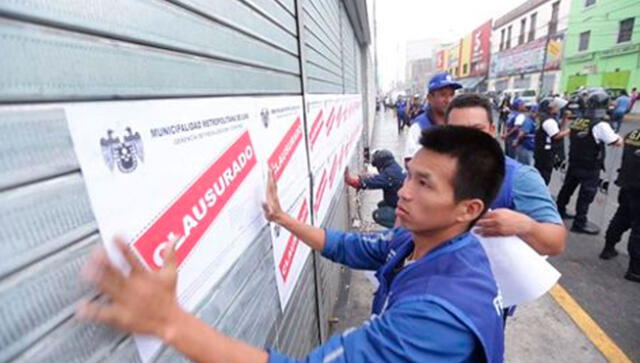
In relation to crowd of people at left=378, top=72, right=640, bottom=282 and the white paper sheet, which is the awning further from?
the white paper sheet

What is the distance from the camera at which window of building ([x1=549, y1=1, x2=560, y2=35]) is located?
37.0m

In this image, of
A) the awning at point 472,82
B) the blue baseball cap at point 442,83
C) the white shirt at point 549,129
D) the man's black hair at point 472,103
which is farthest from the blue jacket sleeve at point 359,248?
the awning at point 472,82

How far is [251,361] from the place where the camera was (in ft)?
3.17

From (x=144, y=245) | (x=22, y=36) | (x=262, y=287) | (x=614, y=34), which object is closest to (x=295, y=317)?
(x=262, y=287)

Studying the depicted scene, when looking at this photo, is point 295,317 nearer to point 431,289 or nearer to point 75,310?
point 431,289

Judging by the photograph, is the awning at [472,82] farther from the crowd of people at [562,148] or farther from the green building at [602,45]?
the crowd of people at [562,148]

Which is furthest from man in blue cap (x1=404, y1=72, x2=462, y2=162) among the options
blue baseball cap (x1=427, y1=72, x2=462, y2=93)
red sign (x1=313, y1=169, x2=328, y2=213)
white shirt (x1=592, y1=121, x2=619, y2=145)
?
white shirt (x1=592, y1=121, x2=619, y2=145)

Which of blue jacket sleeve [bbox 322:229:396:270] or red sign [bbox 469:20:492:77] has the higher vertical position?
red sign [bbox 469:20:492:77]

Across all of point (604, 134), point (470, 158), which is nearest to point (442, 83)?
point (470, 158)

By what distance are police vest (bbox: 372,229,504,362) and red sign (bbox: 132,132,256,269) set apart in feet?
2.04

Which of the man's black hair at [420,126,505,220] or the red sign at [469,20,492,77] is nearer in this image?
the man's black hair at [420,126,505,220]

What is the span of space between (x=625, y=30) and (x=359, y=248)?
1369 inches

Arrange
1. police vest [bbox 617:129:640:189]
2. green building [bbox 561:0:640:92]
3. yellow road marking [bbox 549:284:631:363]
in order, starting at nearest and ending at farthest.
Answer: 1. yellow road marking [bbox 549:284:631:363]
2. police vest [bbox 617:129:640:189]
3. green building [bbox 561:0:640:92]

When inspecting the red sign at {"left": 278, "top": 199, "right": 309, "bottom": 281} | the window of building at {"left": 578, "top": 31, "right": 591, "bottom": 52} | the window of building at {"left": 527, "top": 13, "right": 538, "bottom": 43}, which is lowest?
the red sign at {"left": 278, "top": 199, "right": 309, "bottom": 281}
